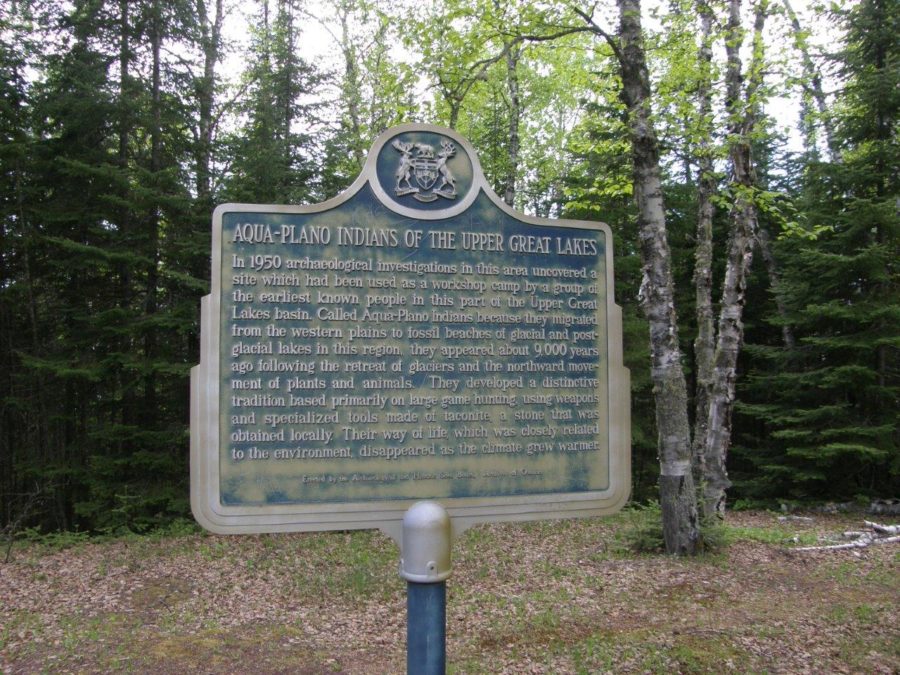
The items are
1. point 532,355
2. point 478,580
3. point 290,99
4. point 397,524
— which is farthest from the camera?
point 290,99

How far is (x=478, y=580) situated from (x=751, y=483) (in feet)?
35.7

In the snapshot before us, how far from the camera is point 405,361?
359 cm

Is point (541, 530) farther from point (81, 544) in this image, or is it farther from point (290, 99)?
point (290, 99)

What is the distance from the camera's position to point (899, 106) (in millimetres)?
14438

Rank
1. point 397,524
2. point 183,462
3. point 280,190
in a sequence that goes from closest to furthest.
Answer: point 397,524 → point 183,462 → point 280,190

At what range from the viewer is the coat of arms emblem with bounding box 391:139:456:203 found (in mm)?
3697

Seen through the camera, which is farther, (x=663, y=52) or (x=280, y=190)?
(x=280, y=190)

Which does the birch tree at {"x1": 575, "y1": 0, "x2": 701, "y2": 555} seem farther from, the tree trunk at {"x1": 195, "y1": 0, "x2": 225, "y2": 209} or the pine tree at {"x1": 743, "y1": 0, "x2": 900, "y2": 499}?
the tree trunk at {"x1": 195, "y1": 0, "x2": 225, "y2": 209}

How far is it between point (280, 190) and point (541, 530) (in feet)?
27.7

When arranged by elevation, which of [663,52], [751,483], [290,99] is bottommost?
[751,483]

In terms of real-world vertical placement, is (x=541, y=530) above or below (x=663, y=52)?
below

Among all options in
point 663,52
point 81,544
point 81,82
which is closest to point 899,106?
point 663,52

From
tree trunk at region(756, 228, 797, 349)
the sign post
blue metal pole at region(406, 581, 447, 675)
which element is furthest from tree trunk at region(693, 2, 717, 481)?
blue metal pole at region(406, 581, 447, 675)

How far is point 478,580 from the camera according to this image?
7.80 m
